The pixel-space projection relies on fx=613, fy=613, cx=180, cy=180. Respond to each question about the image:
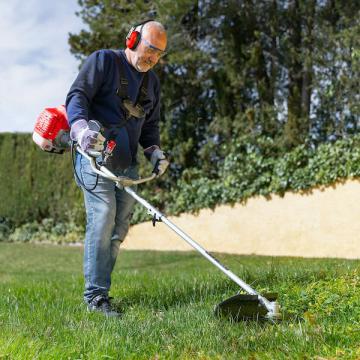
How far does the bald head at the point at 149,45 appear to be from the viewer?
3928 mm

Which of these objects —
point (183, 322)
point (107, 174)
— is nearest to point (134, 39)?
point (107, 174)

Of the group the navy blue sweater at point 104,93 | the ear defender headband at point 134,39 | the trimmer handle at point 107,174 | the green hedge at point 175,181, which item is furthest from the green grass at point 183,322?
the green hedge at point 175,181

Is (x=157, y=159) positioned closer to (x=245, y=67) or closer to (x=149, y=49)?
(x=149, y=49)

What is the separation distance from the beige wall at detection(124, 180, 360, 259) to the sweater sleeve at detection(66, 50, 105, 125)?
23.1 feet

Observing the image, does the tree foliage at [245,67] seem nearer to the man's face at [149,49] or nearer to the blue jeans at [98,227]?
the man's face at [149,49]

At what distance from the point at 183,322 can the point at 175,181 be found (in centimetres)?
929

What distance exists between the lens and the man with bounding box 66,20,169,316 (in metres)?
3.94

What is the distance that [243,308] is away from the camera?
11.4ft

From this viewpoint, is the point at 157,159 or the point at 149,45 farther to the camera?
the point at 157,159

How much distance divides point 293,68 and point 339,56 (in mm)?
1201

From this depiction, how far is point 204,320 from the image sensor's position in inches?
138

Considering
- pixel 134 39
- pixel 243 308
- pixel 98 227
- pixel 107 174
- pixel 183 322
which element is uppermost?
pixel 134 39

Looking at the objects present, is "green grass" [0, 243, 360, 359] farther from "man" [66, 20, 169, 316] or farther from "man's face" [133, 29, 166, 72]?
"man's face" [133, 29, 166, 72]

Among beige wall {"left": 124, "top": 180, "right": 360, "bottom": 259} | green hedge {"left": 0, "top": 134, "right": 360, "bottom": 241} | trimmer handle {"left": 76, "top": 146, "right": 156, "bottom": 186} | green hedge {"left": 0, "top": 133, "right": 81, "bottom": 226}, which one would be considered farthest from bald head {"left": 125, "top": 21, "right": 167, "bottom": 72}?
green hedge {"left": 0, "top": 133, "right": 81, "bottom": 226}
